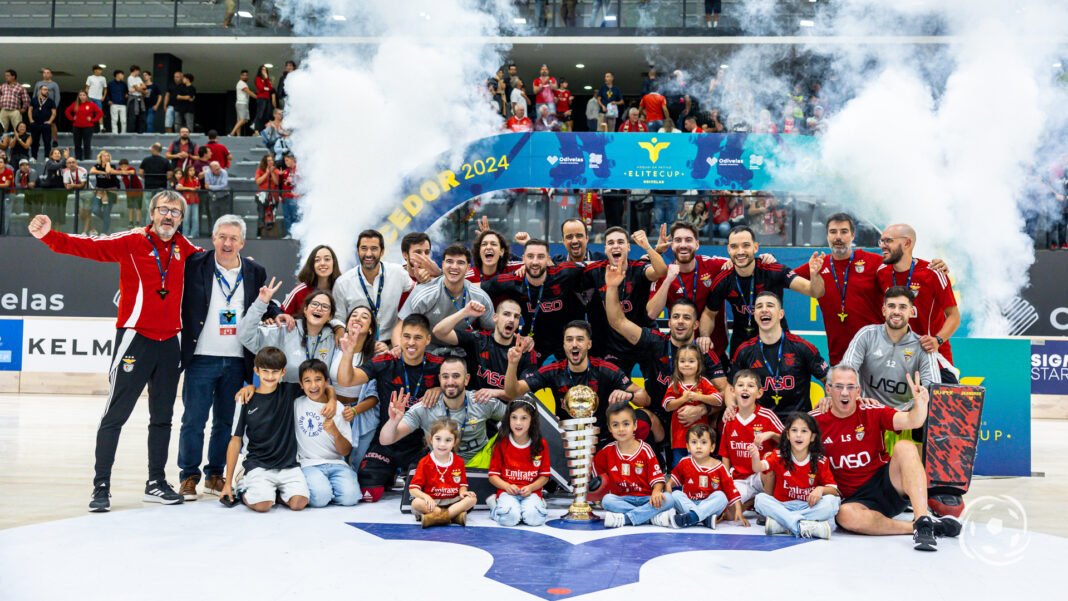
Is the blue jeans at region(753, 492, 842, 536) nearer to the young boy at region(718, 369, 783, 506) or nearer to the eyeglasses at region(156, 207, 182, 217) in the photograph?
the young boy at region(718, 369, 783, 506)

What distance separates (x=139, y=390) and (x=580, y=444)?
121 inches

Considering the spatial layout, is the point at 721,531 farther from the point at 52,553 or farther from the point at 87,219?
the point at 87,219

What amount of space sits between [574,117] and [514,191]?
11.9m

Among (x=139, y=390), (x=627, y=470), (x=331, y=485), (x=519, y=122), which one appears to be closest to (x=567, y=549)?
(x=627, y=470)

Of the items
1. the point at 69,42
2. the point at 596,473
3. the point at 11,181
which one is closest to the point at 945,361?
the point at 596,473

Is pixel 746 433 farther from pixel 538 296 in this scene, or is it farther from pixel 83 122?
pixel 83 122

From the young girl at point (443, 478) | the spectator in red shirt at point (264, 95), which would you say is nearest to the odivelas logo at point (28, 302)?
the spectator in red shirt at point (264, 95)

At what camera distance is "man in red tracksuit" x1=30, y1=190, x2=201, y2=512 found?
584 centimetres

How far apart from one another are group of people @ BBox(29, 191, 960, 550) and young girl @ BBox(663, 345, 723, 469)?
0.07ft

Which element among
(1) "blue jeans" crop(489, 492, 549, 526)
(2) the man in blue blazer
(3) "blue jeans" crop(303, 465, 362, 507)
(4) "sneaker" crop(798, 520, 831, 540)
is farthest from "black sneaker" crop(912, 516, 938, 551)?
(2) the man in blue blazer

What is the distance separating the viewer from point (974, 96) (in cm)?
1398

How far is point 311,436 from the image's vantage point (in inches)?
246

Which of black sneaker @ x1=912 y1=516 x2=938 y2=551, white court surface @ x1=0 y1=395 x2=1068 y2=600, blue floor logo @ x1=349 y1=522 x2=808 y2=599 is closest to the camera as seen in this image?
white court surface @ x1=0 y1=395 x2=1068 y2=600

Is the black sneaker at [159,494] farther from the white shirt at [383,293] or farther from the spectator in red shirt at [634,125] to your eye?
the spectator in red shirt at [634,125]
